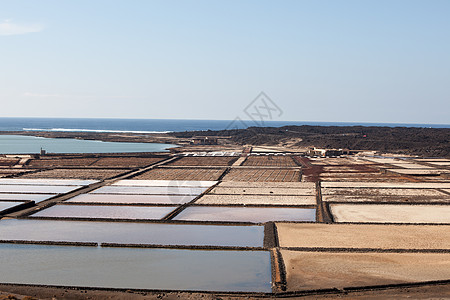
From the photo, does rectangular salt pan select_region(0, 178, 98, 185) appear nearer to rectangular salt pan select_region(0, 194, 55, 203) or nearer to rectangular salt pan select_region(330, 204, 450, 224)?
rectangular salt pan select_region(0, 194, 55, 203)

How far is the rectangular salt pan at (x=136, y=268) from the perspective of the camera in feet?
48.9

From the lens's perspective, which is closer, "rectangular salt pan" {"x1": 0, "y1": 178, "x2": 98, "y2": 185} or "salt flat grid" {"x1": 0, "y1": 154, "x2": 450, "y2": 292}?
"salt flat grid" {"x1": 0, "y1": 154, "x2": 450, "y2": 292}

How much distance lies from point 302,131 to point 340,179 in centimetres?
7098

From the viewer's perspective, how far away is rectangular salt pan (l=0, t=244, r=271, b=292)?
14.9 metres

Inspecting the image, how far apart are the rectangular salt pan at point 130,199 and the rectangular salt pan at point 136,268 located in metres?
9.66

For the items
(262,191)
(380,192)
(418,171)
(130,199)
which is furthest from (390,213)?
(418,171)

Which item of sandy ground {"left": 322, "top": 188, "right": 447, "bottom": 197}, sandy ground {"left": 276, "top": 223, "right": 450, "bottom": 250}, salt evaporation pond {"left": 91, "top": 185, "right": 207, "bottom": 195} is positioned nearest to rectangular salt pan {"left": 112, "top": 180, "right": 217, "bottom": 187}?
salt evaporation pond {"left": 91, "top": 185, "right": 207, "bottom": 195}

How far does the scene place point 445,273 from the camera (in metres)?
15.3

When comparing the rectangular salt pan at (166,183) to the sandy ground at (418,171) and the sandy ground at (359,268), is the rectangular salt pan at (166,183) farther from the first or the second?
the sandy ground at (359,268)

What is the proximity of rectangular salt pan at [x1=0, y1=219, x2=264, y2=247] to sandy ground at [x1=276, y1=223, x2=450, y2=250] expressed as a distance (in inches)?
55.0

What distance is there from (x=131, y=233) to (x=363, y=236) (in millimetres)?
9905

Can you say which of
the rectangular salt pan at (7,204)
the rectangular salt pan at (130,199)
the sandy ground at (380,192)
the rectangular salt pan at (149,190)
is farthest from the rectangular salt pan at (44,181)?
the sandy ground at (380,192)

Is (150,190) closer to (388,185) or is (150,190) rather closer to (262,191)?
(262,191)

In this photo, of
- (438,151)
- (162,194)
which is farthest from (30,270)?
(438,151)
